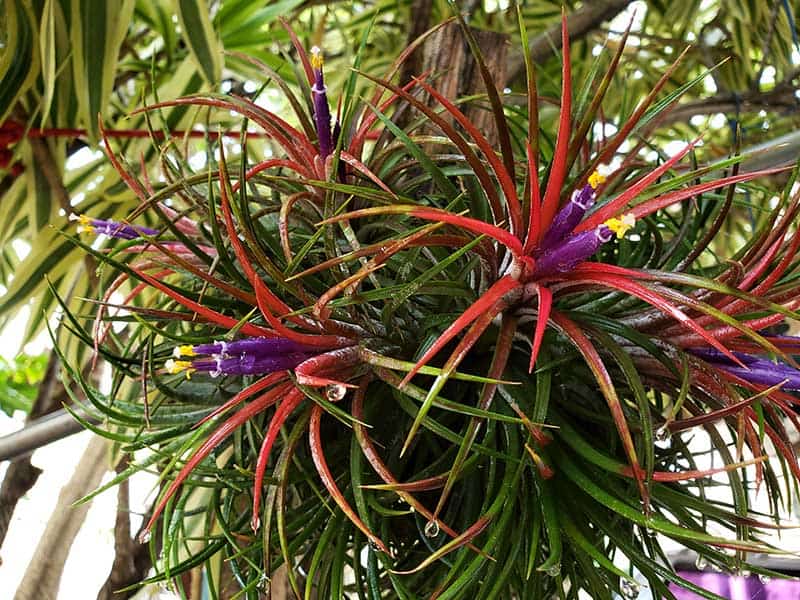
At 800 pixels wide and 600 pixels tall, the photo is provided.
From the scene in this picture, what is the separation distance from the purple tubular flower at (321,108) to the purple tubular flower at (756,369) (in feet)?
0.62

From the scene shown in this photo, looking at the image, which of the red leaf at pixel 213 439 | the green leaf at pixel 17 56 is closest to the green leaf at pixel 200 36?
the green leaf at pixel 17 56

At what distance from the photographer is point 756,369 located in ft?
0.97

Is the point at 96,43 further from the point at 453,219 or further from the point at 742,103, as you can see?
the point at 742,103

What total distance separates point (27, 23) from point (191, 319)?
1.63 feet

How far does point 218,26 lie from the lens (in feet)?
3.04

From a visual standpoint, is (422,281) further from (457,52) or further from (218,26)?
(218,26)

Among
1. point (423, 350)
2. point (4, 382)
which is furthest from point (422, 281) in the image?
point (4, 382)

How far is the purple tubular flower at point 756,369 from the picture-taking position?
0.29 meters

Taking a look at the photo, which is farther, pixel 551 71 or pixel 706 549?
pixel 551 71

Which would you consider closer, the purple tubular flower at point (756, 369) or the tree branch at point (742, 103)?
the purple tubular flower at point (756, 369)

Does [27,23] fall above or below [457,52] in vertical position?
above

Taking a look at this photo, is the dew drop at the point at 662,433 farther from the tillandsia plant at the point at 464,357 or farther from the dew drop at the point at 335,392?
the dew drop at the point at 335,392

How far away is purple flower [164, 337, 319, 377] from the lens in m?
0.28

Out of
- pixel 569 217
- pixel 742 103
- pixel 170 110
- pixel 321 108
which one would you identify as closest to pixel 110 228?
pixel 321 108
